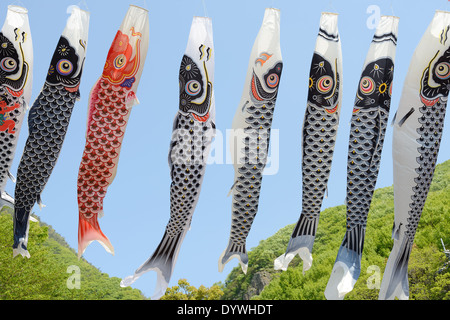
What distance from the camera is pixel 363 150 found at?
6621mm

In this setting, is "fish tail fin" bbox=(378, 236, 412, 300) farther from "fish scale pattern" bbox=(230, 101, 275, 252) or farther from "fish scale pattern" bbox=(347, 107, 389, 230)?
"fish scale pattern" bbox=(230, 101, 275, 252)

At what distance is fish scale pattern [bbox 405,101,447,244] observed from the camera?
21.8ft

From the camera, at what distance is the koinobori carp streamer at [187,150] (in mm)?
6441

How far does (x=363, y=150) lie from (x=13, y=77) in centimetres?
462

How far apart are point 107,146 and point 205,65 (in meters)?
1.56

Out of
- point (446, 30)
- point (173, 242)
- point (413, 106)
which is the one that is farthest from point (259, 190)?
point (446, 30)

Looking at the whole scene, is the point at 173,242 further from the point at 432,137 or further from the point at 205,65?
the point at 432,137

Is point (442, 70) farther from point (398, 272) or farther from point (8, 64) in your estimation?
point (8, 64)

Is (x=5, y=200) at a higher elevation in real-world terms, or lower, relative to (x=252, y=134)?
lower

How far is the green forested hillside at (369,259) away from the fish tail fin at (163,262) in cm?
292

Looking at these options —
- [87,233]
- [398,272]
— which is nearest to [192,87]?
[87,233]

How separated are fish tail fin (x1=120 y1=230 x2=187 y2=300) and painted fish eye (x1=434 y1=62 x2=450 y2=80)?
3.76 meters

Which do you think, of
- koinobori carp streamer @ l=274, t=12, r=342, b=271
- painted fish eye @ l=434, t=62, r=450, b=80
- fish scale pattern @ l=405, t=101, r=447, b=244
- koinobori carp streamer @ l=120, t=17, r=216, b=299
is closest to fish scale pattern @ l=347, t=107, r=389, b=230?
koinobori carp streamer @ l=274, t=12, r=342, b=271

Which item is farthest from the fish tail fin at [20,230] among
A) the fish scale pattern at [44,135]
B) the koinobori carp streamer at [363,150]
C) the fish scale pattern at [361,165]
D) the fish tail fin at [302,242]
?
the fish scale pattern at [361,165]
